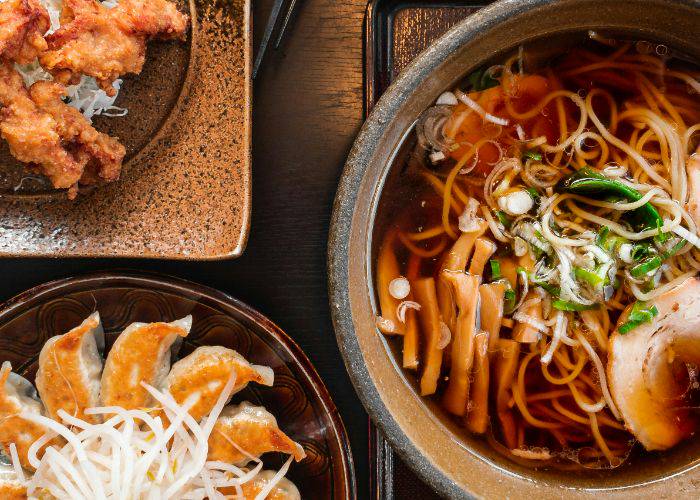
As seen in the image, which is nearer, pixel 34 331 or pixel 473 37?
pixel 473 37

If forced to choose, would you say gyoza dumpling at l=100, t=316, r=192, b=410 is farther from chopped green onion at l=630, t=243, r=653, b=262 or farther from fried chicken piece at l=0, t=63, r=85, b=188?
chopped green onion at l=630, t=243, r=653, b=262

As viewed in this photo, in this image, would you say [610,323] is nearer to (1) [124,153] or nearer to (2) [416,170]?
(2) [416,170]

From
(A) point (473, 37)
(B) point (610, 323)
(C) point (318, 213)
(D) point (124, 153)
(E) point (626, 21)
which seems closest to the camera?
(A) point (473, 37)

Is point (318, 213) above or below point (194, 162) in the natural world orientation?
below

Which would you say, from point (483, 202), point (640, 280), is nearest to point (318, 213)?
→ point (483, 202)

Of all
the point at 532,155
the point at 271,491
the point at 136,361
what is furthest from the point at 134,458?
the point at 532,155

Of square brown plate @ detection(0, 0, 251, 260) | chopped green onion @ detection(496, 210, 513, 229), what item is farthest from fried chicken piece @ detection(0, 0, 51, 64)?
chopped green onion @ detection(496, 210, 513, 229)

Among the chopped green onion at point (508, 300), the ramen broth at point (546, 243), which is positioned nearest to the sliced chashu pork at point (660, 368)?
the ramen broth at point (546, 243)
